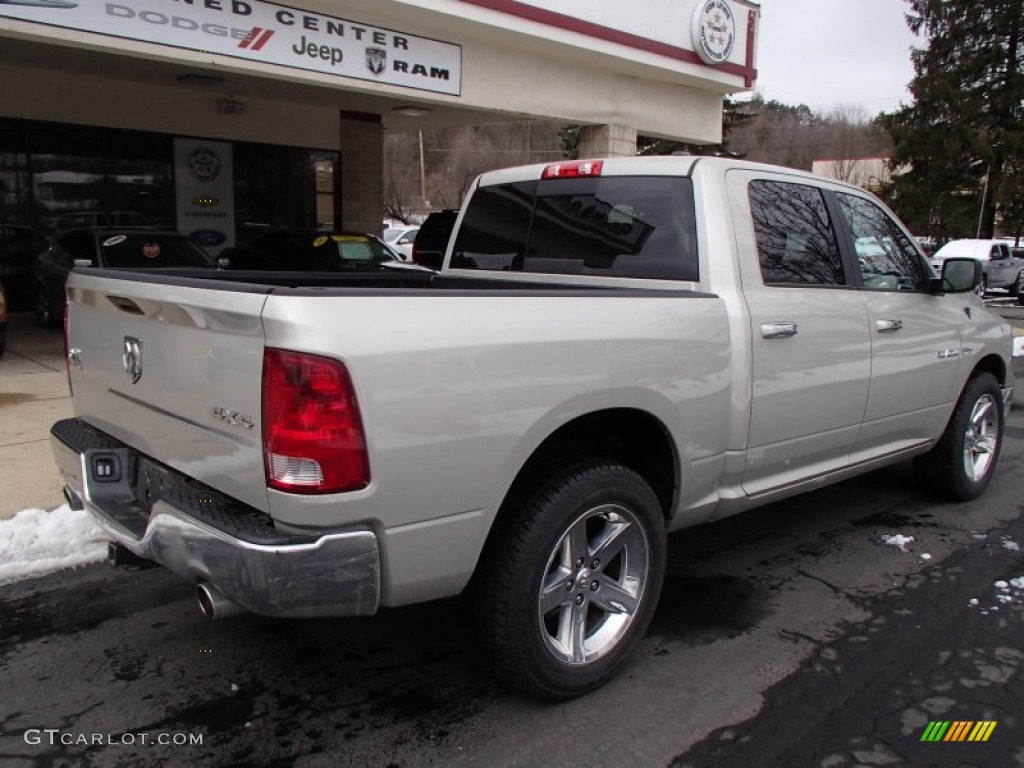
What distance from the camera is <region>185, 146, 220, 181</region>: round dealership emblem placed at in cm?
1453

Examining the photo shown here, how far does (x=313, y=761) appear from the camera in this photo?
262 cm

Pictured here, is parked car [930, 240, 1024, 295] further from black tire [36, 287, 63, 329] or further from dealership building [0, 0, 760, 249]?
black tire [36, 287, 63, 329]

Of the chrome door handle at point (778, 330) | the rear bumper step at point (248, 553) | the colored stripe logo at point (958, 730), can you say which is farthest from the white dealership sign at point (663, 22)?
the colored stripe logo at point (958, 730)

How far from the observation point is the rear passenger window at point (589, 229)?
11.7ft

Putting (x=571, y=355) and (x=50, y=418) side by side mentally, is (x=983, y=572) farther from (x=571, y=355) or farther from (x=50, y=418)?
(x=50, y=418)

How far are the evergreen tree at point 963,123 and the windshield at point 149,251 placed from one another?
32775 millimetres

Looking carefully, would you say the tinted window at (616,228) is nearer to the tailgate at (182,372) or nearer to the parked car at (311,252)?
the tailgate at (182,372)

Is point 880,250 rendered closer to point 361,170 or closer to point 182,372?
point 182,372

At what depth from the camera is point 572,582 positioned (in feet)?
9.61

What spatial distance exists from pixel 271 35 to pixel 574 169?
19.4 ft

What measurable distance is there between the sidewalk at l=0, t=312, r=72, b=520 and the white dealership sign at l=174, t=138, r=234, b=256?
4.38 m

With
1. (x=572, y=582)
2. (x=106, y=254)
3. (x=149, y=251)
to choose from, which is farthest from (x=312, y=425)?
(x=149, y=251)

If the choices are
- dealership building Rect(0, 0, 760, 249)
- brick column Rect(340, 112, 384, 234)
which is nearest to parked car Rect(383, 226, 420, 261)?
brick column Rect(340, 112, 384, 234)

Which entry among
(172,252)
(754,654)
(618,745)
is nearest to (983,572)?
(754,654)
